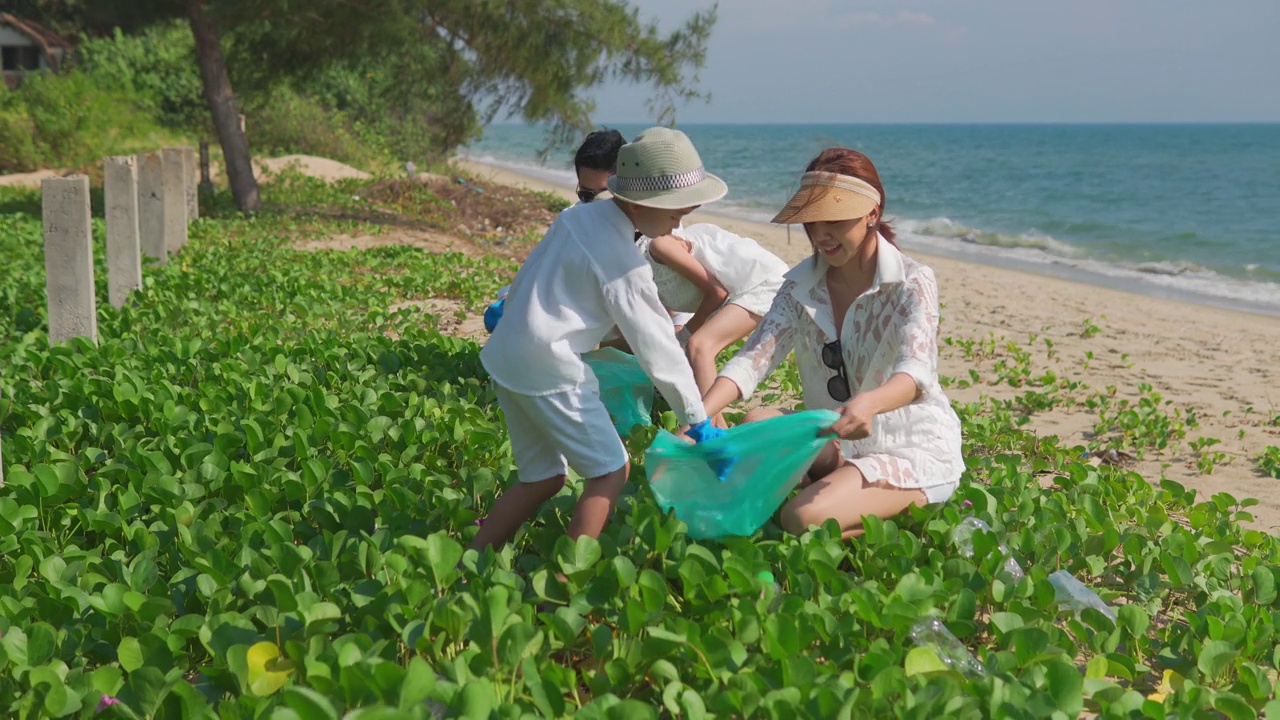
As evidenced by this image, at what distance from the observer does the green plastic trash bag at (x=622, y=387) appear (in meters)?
4.98

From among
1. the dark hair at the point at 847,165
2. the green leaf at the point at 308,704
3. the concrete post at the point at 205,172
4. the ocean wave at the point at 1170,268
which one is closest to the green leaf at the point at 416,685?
the green leaf at the point at 308,704

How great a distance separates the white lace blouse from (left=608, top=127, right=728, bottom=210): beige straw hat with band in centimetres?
93

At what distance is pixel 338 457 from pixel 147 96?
94.0ft

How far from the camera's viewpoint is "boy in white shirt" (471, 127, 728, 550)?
10.9 feet

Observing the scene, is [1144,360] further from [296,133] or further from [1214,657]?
[296,133]

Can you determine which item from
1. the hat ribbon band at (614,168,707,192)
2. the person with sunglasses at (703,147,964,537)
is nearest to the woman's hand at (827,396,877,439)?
the person with sunglasses at (703,147,964,537)

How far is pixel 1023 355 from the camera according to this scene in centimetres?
840

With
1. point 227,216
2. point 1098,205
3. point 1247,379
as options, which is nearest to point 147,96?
point 227,216

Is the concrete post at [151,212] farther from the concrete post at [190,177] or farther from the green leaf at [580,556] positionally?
the green leaf at [580,556]

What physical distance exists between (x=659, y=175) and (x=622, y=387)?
1870mm

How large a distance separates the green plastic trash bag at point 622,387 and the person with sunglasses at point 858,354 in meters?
0.81

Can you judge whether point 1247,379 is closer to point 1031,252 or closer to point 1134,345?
point 1134,345

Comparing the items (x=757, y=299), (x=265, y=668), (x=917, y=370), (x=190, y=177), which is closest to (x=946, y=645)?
(x=917, y=370)

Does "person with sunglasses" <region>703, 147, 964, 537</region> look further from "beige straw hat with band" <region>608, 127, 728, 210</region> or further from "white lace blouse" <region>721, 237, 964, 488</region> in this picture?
"beige straw hat with band" <region>608, 127, 728, 210</region>
